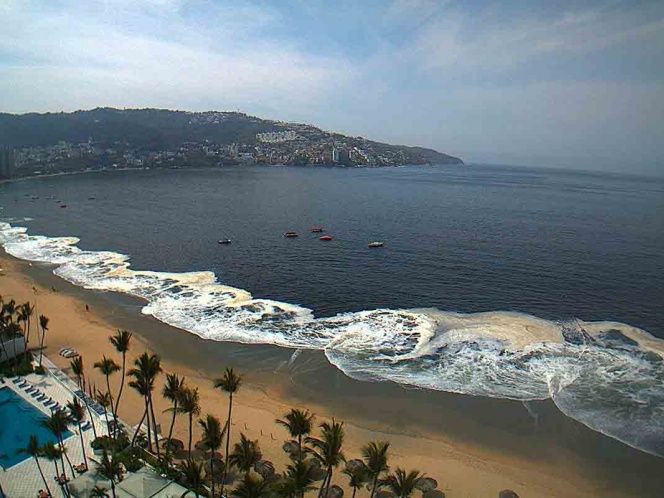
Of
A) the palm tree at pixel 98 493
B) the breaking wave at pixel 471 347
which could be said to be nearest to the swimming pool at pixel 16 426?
the palm tree at pixel 98 493

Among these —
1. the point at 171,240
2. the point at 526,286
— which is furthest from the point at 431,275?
the point at 171,240

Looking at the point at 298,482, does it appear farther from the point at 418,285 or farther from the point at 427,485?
the point at 418,285

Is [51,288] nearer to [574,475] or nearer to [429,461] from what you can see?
[429,461]

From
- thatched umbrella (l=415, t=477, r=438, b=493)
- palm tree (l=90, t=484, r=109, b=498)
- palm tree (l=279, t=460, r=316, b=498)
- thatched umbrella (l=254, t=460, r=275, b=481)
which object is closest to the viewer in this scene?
palm tree (l=279, t=460, r=316, b=498)

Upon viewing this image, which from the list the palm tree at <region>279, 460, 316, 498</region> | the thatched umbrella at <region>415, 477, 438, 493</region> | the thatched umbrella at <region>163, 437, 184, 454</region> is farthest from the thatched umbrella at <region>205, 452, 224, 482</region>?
the thatched umbrella at <region>415, 477, 438, 493</region>

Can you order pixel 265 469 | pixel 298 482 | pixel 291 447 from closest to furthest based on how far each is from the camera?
pixel 298 482, pixel 265 469, pixel 291 447

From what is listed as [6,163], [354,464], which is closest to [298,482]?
[354,464]

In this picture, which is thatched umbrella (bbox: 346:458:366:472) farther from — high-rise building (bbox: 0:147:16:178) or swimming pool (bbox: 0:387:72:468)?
high-rise building (bbox: 0:147:16:178)
